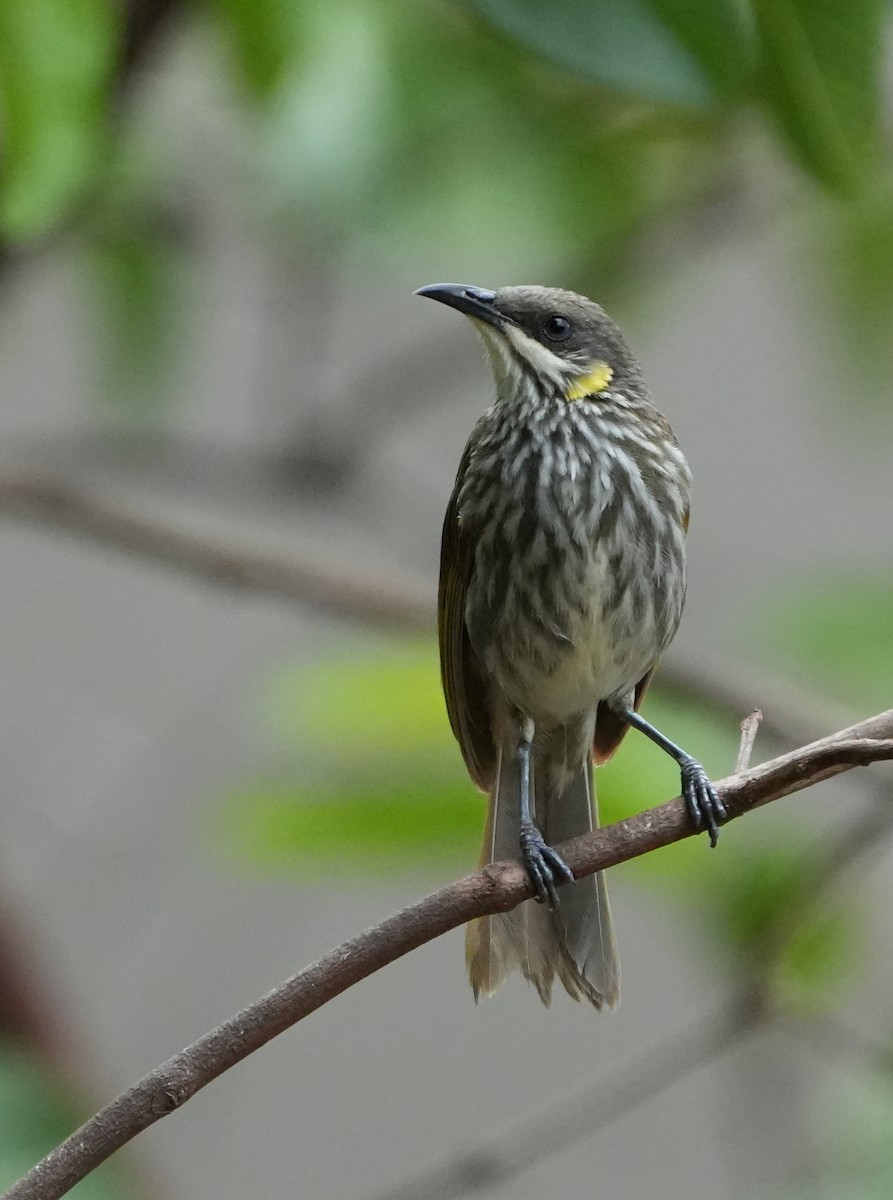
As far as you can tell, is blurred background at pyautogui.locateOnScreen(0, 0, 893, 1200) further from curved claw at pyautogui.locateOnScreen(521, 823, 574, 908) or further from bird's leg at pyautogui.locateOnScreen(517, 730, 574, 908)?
curved claw at pyautogui.locateOnScreen(521, 823, 574, 908)

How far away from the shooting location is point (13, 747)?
5777mm

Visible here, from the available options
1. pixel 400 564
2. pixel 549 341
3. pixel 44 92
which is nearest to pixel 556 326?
pixel 549 341

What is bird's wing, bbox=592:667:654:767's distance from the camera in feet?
8.91

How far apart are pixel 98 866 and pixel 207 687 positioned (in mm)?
1108

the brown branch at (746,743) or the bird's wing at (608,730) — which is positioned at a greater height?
the brown branch at (746,743)

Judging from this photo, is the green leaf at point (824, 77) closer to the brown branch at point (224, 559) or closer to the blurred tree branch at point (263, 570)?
the blurred tree branch at point (263, 570)

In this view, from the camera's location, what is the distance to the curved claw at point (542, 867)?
2.07 meters

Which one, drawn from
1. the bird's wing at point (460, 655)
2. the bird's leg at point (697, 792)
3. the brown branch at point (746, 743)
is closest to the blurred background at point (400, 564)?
the bird's wing at point (460, 655)

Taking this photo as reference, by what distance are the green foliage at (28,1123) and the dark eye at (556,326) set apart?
1.37 metres

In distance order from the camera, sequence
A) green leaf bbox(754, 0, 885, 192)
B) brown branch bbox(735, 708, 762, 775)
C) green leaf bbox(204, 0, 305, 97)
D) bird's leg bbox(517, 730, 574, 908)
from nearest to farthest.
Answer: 1. green leaf bbox(754, 0, 885, 192)
2. brown branch bbox(735, 708, 762, 775)
3. green leaf bbox(204, 0, 305, 97)
4. bird's leg bbox(517, 730, 574, 908)

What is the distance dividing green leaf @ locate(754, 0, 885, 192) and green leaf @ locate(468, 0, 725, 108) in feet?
0.23

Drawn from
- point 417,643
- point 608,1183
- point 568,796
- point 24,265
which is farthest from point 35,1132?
point 608,1183

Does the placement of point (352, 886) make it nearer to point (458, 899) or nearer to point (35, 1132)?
point (35, 1132)

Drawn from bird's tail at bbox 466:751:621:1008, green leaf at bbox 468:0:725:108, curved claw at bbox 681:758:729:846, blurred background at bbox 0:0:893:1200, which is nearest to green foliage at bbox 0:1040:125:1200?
blurred background at bbox 0:0:893:1200
